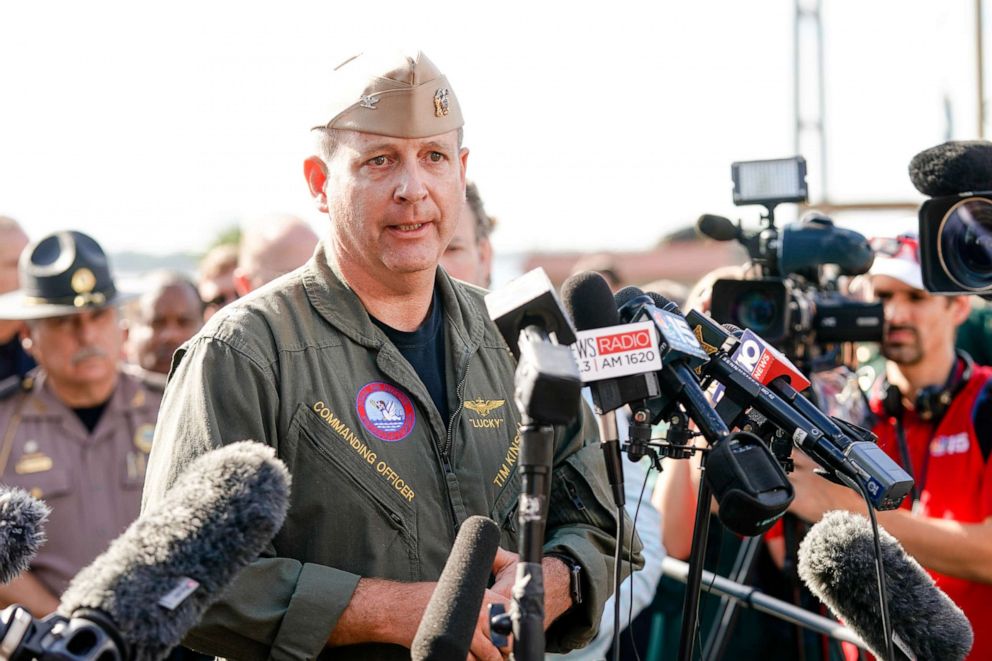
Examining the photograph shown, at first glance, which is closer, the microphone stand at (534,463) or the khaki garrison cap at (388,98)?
the microphone stand at (534,463)

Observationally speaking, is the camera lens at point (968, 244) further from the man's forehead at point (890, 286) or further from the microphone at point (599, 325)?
the man's forehead at point (890, 286)

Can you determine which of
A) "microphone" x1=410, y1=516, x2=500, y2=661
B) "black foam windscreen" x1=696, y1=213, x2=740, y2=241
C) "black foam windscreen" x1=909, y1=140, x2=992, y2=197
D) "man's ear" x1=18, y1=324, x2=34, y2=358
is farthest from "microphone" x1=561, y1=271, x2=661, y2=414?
"man's ear" x1=18, y1=324, x2=34, y2=358

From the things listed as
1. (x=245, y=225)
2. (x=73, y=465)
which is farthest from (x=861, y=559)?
(x=245, y=225)

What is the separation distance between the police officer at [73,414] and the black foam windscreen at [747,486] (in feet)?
10.9

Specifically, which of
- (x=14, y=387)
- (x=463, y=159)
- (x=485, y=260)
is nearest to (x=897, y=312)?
(x=485, y=260)

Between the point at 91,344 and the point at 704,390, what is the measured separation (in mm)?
3547

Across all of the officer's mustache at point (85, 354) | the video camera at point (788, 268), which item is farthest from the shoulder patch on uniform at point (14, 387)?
the video camera at point (788, 268)

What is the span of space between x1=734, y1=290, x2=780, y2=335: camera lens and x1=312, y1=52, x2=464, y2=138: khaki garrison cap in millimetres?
1441

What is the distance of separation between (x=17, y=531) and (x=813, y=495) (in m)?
2.57

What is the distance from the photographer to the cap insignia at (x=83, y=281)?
503 cm

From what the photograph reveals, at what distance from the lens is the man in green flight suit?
7.73 feet

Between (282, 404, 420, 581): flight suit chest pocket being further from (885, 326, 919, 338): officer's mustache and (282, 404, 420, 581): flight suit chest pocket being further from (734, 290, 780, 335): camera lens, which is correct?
(885, 326, 919, 338): officer's mustache

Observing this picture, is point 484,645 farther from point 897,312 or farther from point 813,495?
point 897,312

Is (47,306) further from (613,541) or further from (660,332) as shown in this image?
(660,332)
